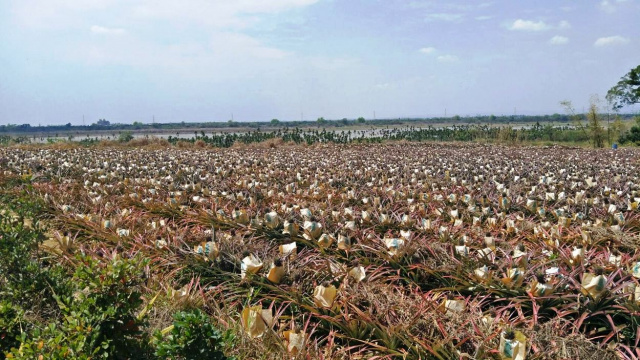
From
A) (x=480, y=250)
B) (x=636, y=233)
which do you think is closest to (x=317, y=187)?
(x=480, y=250)

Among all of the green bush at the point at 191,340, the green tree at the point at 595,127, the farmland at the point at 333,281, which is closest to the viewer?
the green bush at the point at 191,340

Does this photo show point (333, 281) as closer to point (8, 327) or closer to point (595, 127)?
point (8, 327)

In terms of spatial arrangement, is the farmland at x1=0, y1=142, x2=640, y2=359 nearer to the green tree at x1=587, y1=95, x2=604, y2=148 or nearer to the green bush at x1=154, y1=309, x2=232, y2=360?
the green bush at x1=154, y1=309, x2=232, y2=360

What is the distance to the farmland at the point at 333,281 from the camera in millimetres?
2068

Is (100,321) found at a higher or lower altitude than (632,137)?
lower

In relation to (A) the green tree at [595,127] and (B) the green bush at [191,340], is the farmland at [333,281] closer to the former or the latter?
(B) the green bush at [191,340]

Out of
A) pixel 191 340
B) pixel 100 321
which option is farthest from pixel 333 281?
A: pixel 100 321

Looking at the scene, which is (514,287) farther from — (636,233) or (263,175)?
(263,175)

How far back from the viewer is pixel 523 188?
5.97 m

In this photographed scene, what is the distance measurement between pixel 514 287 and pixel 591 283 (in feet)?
1.34

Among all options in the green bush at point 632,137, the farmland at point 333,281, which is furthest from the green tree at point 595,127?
the farmland at point 333,281

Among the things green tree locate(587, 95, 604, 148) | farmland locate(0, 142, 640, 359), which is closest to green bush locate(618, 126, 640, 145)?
green tree locate(587, 95, 604, 148)

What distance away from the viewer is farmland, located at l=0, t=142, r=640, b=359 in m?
2.07

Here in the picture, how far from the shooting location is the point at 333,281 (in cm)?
287
